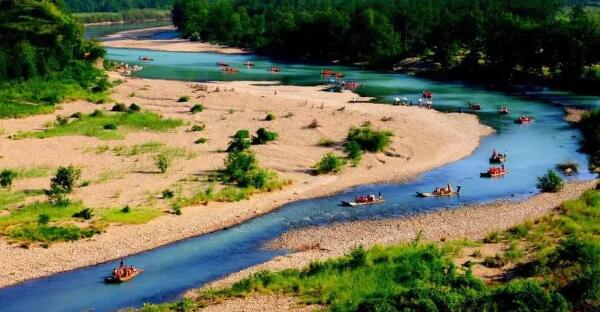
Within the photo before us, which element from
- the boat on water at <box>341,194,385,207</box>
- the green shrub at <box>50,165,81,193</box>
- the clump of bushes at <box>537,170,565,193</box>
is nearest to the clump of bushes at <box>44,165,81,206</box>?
the green shrub at <box>50,165,81,193</box>

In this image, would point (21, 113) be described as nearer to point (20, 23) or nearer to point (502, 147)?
point (20, 23)

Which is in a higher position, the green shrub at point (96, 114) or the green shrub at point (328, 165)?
the green shrub at point (96, 114)

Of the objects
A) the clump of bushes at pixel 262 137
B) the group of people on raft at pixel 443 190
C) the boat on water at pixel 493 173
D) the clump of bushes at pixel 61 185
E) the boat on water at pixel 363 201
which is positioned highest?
the clump of bushes at pixel 262 137

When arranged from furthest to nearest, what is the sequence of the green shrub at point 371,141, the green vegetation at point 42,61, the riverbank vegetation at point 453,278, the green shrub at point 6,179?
the green vegetation at point 42,61, the green shrub at point 371,141, the green shrub at point 6,179, the riverbank vegetation at point 453,278

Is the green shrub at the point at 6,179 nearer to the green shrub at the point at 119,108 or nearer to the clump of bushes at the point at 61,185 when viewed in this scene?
the clump of bushes at the point at 61,185

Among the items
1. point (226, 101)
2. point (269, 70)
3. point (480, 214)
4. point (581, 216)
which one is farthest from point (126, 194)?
point (269, 70)

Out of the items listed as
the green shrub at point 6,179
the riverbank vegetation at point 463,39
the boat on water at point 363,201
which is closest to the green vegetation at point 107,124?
the green shrub at point 6,179
